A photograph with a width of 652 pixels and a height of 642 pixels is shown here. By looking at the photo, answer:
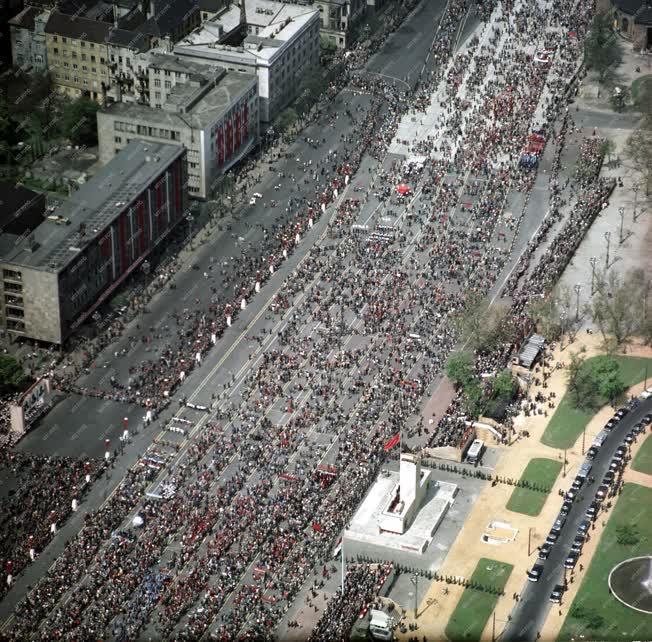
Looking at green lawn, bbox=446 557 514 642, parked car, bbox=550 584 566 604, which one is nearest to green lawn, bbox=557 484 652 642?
parked car, bbox=550 584 566 604

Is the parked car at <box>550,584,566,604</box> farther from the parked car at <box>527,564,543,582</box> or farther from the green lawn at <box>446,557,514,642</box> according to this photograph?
the green lawn at <box>446,557,514,642</box>

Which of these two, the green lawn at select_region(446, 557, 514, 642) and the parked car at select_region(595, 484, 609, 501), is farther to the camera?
the parked car at select_region(595, 484, 609, 501)

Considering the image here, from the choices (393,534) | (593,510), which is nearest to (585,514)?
(593,510)

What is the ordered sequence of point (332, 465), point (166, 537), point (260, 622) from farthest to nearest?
point (332, 465), point (166, 537), point (260, 622)

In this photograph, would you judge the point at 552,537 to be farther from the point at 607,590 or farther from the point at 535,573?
the point at 607,590

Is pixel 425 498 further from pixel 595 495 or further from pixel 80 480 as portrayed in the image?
pixel 80 480

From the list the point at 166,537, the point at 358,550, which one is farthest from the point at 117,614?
the point at 358,550

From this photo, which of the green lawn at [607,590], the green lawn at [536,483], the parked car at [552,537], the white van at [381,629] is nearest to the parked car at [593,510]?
the green lawn at [607,590]
